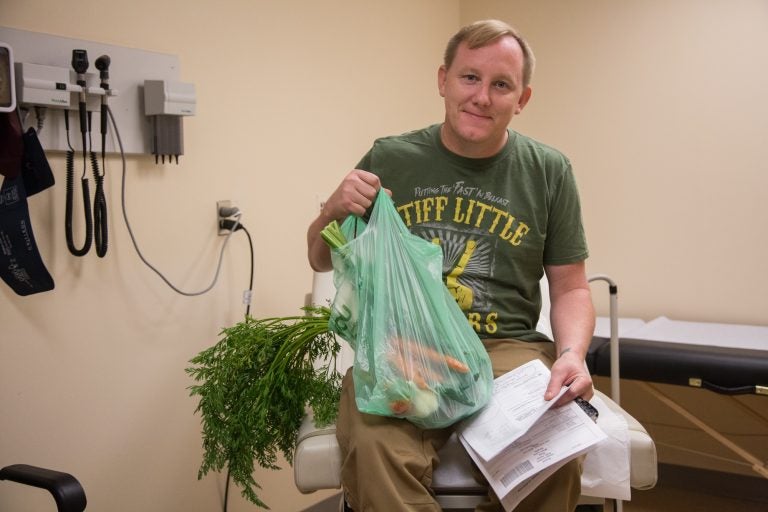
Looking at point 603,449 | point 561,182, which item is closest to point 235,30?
point 561,182

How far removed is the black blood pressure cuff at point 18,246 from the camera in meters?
1.79

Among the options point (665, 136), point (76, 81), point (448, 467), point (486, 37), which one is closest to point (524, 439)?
point (448, 467)

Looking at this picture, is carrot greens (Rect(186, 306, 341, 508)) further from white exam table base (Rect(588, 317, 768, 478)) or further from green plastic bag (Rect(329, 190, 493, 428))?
white exam table base (Rect(588, 317, 768, 478))

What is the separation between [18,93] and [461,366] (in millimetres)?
1137

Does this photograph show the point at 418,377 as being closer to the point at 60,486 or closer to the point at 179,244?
the point at 60,486

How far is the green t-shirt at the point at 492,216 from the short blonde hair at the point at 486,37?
0.17 meters

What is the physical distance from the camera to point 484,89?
1.77 m

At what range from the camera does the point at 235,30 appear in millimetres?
2424

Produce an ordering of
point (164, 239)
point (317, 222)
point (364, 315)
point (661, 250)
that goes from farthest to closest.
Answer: point (661, 250) → point (164, 239) → point (317, 222) → point (364, 315)

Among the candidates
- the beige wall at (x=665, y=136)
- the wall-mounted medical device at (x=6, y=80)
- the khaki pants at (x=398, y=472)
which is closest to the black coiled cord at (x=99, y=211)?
the wall-mounted medical device at (x=6, y=80)

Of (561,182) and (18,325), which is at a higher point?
(561,182)

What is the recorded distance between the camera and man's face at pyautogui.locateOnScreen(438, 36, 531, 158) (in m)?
1.77

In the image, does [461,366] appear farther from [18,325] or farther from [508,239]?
[18,325]

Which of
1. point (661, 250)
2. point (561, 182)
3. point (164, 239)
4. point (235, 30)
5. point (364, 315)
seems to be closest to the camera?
point (364, 315)
